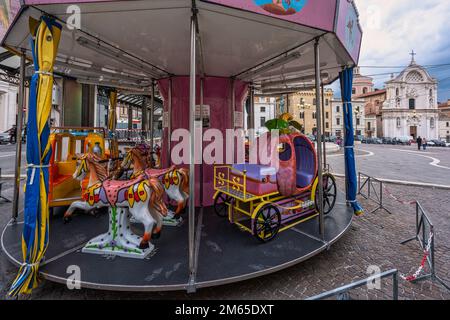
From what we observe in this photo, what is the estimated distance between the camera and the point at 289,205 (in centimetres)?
469

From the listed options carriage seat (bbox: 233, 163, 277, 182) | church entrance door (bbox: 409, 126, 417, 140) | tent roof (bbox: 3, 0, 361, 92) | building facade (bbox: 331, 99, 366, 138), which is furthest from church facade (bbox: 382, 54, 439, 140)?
carriage seat (bbox: 233, 163, 277, 182)

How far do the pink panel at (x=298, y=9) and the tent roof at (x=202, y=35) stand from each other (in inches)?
0.5

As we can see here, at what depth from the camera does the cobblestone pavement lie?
3.08 meters

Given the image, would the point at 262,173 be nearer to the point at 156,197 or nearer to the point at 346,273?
the point at 156,197

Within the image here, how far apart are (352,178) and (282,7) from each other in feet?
14.7

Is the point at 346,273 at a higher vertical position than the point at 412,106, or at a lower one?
lower

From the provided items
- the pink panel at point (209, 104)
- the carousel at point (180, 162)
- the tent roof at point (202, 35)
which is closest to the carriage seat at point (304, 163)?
the carousel at point (180, 162)

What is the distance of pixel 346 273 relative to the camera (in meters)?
3.56

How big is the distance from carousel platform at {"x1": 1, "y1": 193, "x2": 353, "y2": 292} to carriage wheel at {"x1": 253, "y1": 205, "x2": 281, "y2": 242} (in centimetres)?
11

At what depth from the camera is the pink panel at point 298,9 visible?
9.23 feet

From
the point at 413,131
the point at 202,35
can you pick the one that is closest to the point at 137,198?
the point at 202,35

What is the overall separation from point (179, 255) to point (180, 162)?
3228 millimetres

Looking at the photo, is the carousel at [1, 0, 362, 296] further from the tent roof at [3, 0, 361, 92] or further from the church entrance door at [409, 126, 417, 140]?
the church entrance door at [409, 126, 417, 140]
